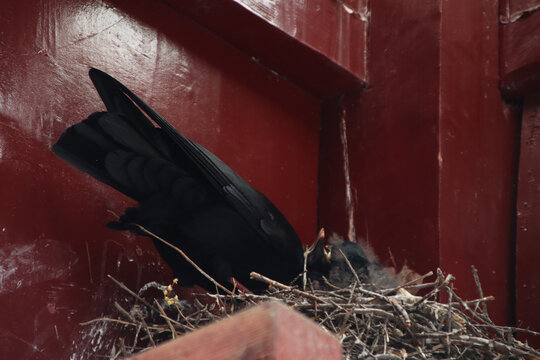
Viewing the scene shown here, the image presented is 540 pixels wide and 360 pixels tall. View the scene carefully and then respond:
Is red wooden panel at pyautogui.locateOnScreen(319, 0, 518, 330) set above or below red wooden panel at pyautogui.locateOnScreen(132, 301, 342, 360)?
above

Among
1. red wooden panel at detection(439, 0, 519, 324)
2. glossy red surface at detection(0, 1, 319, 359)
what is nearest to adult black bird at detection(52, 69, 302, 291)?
glossy red surface at detection(0, 1, 319, 359)

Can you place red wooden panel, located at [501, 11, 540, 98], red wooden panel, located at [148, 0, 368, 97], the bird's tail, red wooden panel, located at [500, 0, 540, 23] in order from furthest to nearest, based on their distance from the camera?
1. red wooden panel, located at [500, 0, 540, 23]
2. red wooden panel, located at [501, 11, 540, 98]
3. red wooden panel, located at [148, 0, 368, 97]
4. the bird's tail

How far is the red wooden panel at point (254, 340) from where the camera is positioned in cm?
142

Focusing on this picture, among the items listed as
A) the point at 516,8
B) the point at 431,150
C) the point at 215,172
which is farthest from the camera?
the point at 516,8

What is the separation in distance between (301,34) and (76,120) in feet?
4.72

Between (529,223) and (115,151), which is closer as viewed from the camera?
(115,151)

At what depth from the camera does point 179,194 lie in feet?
10.5

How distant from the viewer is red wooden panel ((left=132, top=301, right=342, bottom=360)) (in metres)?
1.42

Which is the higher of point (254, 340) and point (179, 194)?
point (179, 194)

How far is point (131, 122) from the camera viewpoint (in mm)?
3062

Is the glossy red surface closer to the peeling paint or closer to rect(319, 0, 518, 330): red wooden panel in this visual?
the peeling paint

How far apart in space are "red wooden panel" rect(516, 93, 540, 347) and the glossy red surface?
1226 millimetres

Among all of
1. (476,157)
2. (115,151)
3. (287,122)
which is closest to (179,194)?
(115,151)

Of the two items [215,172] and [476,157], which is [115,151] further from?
[476,157]
